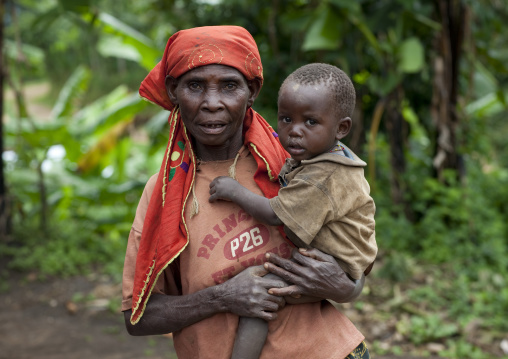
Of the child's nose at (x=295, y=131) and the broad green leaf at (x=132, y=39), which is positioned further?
the broad green leaf at (x=132, y=39)

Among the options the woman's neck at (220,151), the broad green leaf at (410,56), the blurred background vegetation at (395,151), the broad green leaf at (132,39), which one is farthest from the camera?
the broad green leaf at (132,39)

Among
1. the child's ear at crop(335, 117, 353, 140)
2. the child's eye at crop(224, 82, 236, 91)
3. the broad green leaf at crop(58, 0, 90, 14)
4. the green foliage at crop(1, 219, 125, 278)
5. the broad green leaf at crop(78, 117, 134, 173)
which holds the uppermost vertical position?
the child's eye at crop(224, 82, 236, 91)

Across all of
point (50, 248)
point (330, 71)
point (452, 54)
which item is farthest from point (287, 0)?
point (330, 71)

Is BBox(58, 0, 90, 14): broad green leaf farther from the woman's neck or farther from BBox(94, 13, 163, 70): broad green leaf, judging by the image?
the woman's neck

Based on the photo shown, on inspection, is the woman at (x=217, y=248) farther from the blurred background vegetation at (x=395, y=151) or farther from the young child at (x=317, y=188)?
the blurred background vegetation at (x=395, y=151)

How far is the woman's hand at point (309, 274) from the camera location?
1568 mm

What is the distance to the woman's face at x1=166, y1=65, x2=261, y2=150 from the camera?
1599 millimetres

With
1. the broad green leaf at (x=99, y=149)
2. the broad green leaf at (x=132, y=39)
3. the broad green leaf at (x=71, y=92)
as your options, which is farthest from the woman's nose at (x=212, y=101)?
the broad green leaf at (x=71, y=92)

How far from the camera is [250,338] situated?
1.56 metres

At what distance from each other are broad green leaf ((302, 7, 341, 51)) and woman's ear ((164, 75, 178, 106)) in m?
2.93

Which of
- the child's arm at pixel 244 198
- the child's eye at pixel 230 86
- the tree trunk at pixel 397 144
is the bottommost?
the tree trunk at pixel 397 144

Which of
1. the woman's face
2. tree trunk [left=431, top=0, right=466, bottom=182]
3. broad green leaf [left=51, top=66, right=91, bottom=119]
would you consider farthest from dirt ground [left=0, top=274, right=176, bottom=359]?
tree trunk [left=431, top=0, right=466, bottom=182]

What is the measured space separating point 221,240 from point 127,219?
216 inches

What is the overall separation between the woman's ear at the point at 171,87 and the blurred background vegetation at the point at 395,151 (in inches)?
114
